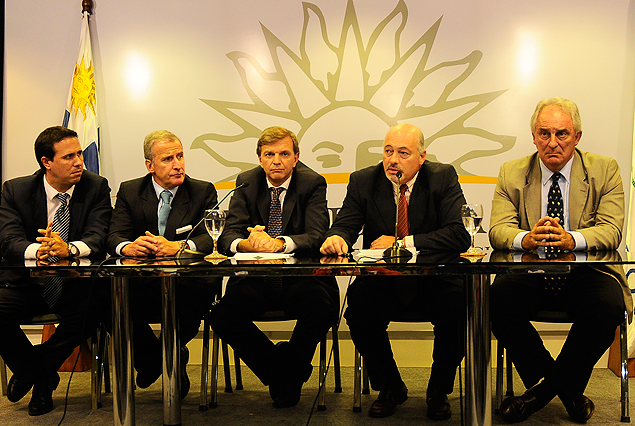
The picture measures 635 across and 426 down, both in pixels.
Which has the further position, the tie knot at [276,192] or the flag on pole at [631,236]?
the flag on pole at [631,236]

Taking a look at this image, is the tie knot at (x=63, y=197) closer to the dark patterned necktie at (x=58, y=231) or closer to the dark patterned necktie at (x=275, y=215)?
the dark patterned necktie at (x=58, y=231)

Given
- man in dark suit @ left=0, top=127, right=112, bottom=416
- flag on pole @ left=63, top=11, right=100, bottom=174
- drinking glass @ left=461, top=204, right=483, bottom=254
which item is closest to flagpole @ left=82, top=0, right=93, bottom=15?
flag on pole @ left=63, top=11, right=100, bottom=174

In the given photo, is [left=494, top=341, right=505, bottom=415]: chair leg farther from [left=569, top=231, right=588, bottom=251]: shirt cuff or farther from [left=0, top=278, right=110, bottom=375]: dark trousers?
[left=0, top=278, right=110, bottom=375]: dark trousers

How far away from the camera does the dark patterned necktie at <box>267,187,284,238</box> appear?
313cm

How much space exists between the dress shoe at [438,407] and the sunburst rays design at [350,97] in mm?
1733

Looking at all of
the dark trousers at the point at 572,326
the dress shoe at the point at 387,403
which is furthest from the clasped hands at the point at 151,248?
the dark trousers at the point at 572,326

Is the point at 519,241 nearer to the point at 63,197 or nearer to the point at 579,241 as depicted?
the point at 579,241

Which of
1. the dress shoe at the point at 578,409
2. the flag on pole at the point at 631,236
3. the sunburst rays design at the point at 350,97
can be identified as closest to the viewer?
the dress shoe at the point at 578,409

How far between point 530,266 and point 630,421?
120cm

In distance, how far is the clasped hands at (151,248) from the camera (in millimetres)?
2684

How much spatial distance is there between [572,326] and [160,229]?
6.95 ft

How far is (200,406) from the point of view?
2.87m

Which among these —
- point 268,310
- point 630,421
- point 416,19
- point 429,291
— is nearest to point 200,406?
point 268,310

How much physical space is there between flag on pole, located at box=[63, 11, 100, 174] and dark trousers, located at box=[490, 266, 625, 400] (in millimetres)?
2831
